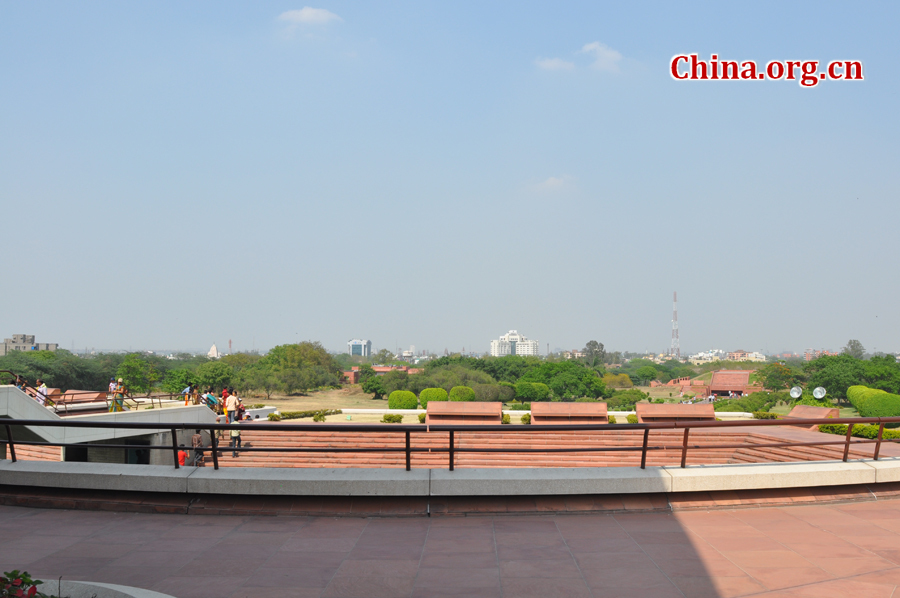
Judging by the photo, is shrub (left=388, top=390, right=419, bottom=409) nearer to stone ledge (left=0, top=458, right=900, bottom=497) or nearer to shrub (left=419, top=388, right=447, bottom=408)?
shrub (left=419, top=388, right=447, bottom=408)

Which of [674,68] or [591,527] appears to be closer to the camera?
[591,527]

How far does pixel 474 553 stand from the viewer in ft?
16.9

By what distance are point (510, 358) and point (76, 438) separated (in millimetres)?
83739

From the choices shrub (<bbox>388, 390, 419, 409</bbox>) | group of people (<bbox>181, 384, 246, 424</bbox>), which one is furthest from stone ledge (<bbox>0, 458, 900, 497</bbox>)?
shrub (<bbox>388, 390, 419, 409</bbox>)

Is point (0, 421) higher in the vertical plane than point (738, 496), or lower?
higher

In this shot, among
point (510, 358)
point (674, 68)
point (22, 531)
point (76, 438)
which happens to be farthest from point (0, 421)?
point (510, 358)

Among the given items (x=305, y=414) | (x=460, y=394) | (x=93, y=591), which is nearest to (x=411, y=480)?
(x=93, y=591)

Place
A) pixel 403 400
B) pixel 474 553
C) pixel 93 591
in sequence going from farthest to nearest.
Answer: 1. pixel 403 400
2. pixel 474 553
3. pixel 93 591

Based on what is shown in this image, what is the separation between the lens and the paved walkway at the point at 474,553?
449 centimetres

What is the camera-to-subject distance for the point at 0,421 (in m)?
6.36

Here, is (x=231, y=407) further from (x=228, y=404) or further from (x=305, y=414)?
(x=305, y=414)

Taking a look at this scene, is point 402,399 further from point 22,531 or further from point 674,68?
point 22,531

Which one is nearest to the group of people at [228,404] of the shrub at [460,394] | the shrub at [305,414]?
the shrub at [305,414]

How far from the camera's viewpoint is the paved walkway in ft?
14.7
